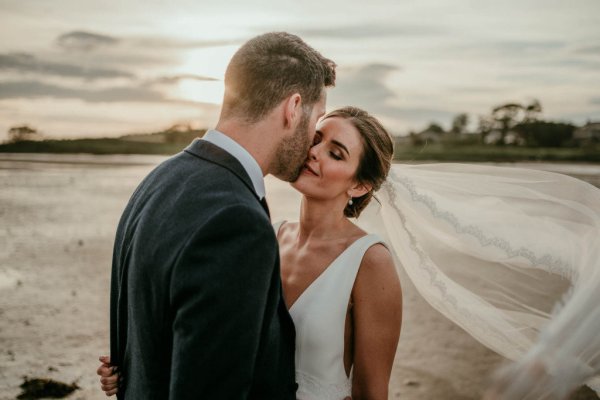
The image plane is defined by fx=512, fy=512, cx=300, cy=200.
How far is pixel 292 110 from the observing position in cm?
226

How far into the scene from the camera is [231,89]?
2191 mm

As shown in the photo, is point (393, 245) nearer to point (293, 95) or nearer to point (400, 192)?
point (400, 192)

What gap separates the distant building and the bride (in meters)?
65.4

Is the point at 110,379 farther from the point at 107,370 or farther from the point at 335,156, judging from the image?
the point at 335,156

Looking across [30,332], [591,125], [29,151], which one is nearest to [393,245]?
[30,332]

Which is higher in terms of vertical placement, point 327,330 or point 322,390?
point 327,330

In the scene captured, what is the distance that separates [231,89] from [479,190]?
2398 mm

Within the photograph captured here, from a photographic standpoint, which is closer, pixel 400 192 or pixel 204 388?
pixel 204 388

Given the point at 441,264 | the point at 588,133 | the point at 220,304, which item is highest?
the point at 588,133

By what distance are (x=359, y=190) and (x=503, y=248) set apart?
1078mm

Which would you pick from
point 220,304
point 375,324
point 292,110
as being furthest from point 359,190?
point 220,304

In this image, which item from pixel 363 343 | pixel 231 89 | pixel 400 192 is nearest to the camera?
pixel 231 89

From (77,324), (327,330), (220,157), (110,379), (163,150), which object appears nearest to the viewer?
(220,157)

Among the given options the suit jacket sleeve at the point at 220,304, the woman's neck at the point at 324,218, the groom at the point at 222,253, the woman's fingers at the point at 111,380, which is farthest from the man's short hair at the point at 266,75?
the woman's fingers at the point at 111,380
